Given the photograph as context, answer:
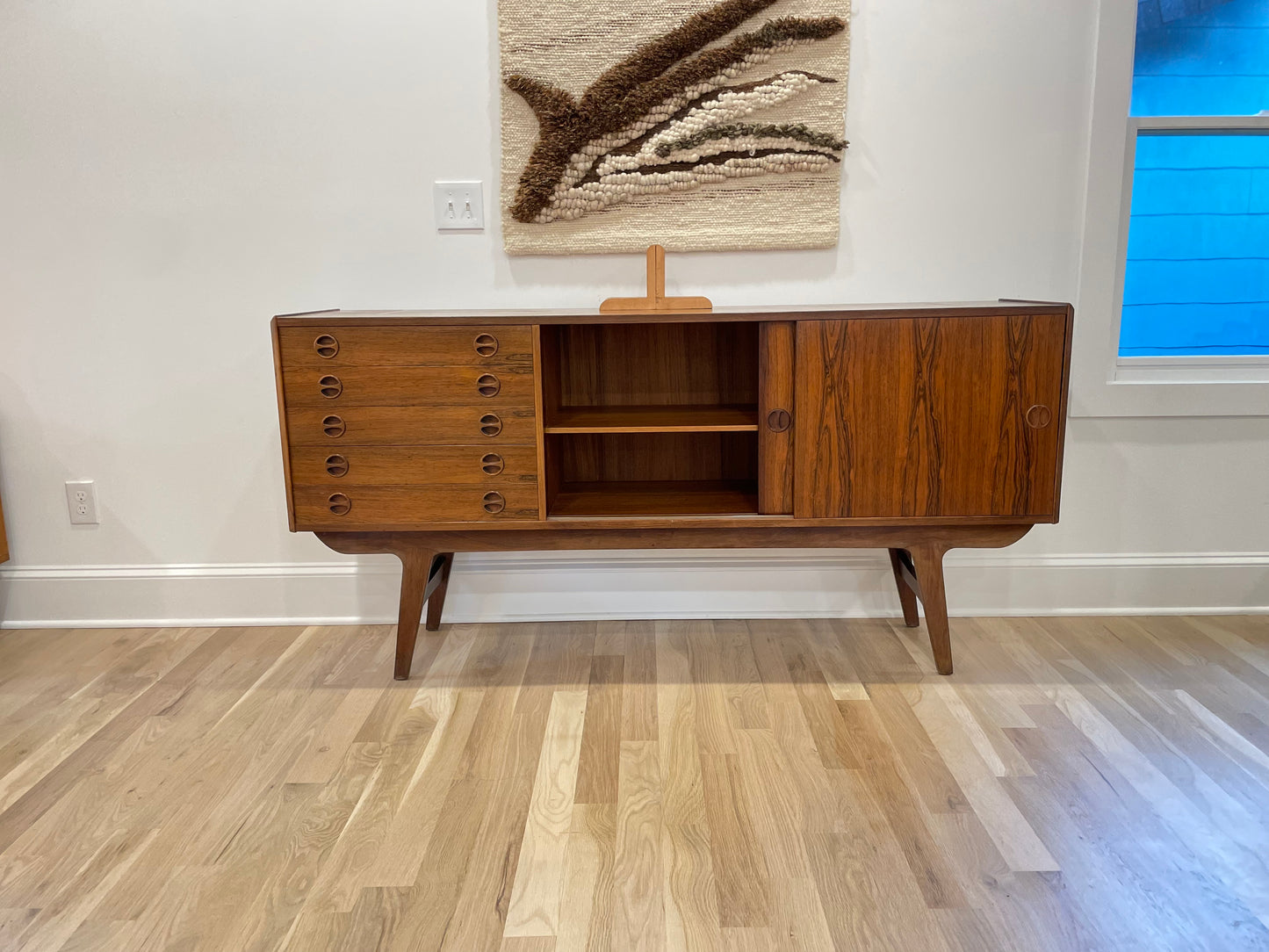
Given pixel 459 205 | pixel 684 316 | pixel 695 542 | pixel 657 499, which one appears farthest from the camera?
pixel 459 205

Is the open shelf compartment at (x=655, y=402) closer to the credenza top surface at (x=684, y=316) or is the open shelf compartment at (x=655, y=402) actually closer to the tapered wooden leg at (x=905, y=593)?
the credenza top surface at (x=684, y=316)

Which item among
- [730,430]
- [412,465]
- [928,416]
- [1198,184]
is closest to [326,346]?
[412,465]

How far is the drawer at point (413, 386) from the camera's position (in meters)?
1.82

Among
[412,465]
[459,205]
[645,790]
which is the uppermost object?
[459,205]

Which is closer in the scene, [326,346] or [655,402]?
[326,346]

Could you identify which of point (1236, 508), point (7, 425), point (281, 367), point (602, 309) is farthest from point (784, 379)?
point (7, 425)

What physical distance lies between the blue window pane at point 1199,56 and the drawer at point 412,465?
1710 millimetres

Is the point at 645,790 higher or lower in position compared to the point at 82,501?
lower

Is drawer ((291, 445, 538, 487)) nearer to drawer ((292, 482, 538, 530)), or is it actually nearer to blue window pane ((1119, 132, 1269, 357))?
drawer ((292, 482, 538, 530))

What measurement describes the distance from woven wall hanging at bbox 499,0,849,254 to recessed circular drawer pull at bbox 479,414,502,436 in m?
0.53

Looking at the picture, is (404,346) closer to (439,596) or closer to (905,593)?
(439,596)

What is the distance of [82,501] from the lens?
2318 millimetres

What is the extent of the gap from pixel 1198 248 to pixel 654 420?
1471 millimetres

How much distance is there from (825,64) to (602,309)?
0.79 metres
